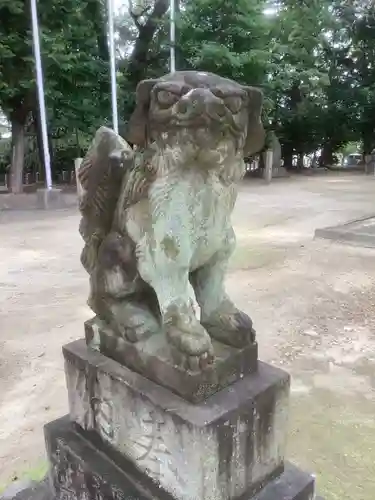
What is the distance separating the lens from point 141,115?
3.79 feet

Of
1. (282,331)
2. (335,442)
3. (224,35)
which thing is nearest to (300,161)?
(224,35)

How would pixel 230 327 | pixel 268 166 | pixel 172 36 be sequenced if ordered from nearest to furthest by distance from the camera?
pixel 230 327
pixel 172 36
pixel 268 166

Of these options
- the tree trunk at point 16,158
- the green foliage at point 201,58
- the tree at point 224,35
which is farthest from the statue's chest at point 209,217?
the tree at point 224,35

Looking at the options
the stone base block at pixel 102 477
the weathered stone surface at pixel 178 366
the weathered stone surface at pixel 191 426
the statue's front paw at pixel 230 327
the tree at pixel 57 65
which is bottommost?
the stone base block at pixel 102 477

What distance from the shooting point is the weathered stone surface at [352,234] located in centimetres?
563

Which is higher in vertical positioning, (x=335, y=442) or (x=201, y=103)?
(x=201, y=103)

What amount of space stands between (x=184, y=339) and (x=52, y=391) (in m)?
1.54

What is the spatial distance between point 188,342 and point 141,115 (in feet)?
1.90

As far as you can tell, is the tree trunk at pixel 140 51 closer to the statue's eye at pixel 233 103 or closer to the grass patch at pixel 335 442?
the grass patch at pixel 335 442

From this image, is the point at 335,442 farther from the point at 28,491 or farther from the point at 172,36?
the point at 172,36

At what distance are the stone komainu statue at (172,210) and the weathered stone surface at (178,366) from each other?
3 cm

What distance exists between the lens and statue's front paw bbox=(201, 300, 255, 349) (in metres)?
1.31

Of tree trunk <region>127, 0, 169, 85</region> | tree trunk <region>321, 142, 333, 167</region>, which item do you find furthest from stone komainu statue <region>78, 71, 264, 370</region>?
tree trunk <region>321, 142, 333, 167</region>

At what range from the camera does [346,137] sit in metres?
17.2
